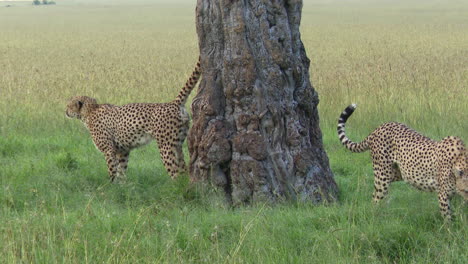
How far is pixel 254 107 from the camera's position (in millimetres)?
5613

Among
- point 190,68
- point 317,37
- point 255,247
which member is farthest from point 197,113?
point 317,37

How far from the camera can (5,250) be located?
396cm

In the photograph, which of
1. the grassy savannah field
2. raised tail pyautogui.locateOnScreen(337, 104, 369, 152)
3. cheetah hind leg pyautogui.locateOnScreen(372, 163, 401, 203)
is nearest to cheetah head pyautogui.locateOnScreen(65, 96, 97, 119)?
the grassy savannah field

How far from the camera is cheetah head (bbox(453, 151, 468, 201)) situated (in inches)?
188

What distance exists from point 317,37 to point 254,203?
816 inches

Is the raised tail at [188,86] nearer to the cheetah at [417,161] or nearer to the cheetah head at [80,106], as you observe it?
the cheetah head at [80,106]

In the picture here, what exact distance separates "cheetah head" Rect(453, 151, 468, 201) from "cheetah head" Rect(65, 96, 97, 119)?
3.67m

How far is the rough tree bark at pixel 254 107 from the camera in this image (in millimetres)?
5594

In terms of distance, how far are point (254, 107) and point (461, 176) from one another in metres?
1.65

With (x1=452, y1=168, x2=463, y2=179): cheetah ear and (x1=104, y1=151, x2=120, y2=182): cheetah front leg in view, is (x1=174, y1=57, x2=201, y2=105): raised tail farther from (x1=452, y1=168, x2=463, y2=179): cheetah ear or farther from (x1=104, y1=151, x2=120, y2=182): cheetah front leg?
(x1=452, y1=168, x2=463, y2=179): cheetah ear

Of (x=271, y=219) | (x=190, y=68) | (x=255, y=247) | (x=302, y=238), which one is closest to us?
(x=255, y=247)

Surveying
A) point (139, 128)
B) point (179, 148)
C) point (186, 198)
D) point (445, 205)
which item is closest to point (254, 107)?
point (186, 198)

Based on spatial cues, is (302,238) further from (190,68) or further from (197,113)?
(190,68)

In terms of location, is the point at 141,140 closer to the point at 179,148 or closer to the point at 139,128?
the point at 139,128
